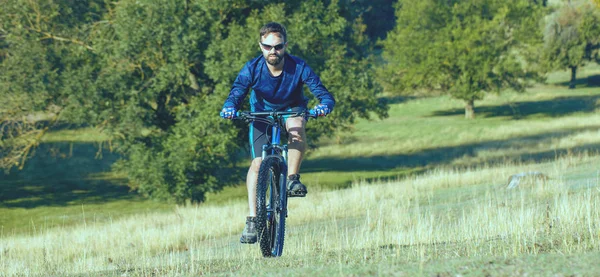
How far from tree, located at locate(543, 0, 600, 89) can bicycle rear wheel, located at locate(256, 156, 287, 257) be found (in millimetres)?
58693

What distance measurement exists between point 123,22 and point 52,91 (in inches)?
120

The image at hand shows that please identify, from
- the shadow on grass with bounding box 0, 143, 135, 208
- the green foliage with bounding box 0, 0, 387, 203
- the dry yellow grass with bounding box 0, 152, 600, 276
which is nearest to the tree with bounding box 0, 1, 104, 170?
the green foliage with bounding box 0, 0, 387, 203

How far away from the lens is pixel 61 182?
35531mm

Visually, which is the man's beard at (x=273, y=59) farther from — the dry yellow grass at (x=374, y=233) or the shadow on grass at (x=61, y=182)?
the shadow on grass at (x=61, y=182)

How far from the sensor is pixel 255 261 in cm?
723

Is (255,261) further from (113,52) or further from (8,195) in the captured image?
(8,195)

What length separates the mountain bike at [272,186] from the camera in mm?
7836

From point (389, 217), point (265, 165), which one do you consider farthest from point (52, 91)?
point (265, 165)

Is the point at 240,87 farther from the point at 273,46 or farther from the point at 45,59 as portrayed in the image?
the point at 45,59

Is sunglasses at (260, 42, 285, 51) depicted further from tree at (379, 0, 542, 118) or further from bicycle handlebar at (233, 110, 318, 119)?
tree at (379, 0, 542, 118)

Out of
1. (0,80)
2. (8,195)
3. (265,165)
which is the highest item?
(0,80)

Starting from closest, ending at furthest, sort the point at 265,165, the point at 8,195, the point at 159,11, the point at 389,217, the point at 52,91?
the point at 265,165 → the point at 389,217 → the point at 159,11 → the point at 52,91 → the point at 8,195

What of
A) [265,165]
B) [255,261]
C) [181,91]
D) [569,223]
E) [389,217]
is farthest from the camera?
[181,91]

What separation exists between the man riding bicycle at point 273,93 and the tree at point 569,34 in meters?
58.5
